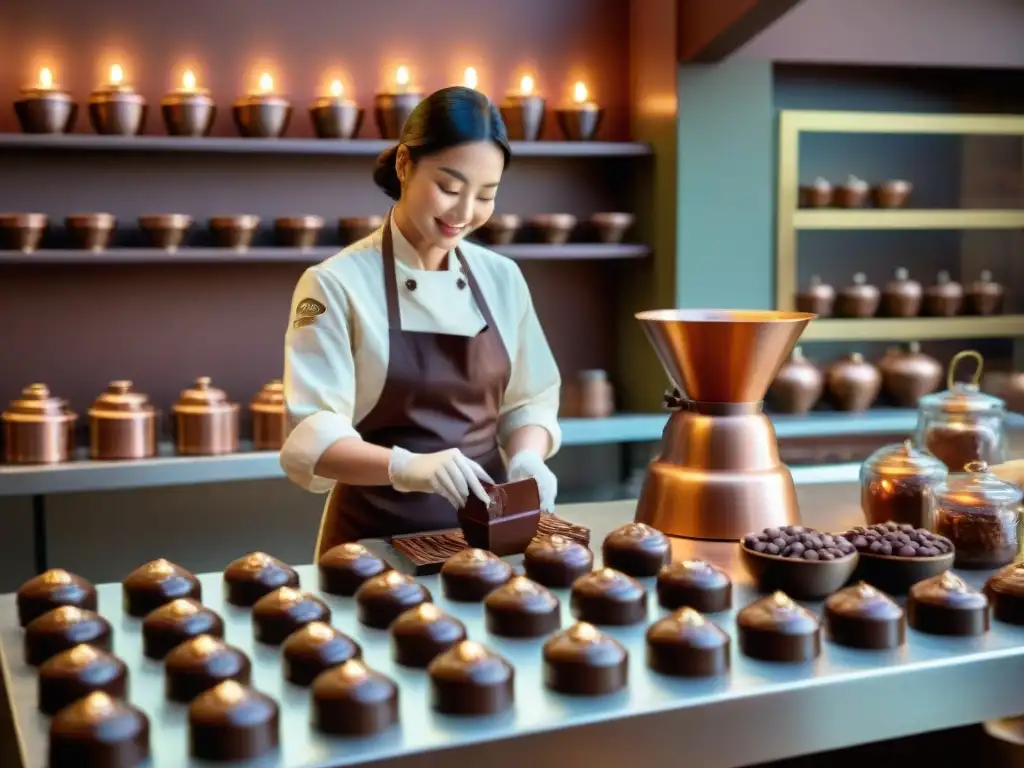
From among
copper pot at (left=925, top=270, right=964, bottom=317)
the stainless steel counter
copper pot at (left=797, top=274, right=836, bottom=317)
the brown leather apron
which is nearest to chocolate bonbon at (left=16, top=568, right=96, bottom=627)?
the stainless steel counter

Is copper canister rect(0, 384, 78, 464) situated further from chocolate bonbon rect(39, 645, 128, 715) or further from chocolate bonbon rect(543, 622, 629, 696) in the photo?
chocolate bonbon rect(543, 622, 629, 696)

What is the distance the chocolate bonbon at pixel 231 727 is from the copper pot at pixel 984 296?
149 inches

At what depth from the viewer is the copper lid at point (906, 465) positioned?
1.83 meters

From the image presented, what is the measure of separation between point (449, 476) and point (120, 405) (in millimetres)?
2072

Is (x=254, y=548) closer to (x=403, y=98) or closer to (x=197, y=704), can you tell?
(x=403, y=98)

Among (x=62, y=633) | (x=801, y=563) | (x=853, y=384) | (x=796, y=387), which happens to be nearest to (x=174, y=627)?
(x=62, y=633)

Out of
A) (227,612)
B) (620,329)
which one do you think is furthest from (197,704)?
(620,329)

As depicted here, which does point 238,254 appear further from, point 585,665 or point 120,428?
point 585,665

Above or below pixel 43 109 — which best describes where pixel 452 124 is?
below

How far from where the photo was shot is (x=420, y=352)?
83.9 inches

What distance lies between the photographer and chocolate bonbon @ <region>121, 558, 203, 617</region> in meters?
1.40

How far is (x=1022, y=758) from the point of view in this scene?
1.94m

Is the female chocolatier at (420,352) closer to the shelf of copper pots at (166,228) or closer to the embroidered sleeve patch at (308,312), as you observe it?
the embroidered sleeve patch at (308,312)

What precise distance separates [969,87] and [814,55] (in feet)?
2.75
